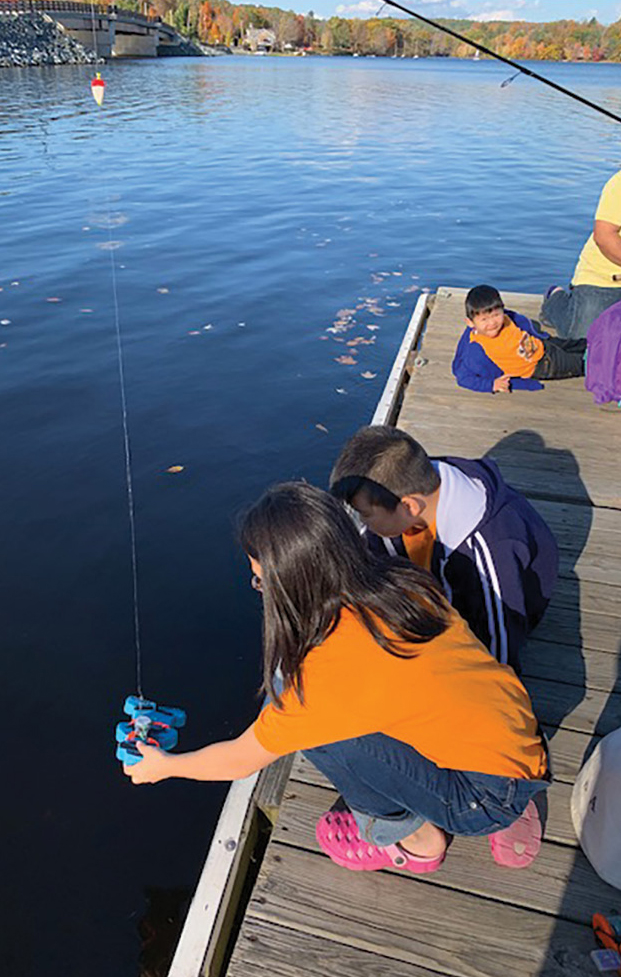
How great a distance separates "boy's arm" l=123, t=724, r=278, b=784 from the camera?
6.76 ft

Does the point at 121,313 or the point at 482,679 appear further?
the point at 121,313

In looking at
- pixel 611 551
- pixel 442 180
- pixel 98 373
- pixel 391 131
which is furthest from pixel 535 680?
pixel 391 131

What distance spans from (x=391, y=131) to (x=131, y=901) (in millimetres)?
31061

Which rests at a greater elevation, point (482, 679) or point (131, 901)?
point (482, 679)

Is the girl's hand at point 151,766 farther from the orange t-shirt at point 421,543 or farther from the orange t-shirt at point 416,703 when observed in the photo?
the orange t-shirt at point 421,543

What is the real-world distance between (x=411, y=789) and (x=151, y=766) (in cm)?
84

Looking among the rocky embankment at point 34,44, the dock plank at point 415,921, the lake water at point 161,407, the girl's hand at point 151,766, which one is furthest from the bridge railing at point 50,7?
the dock plank at point 415,921

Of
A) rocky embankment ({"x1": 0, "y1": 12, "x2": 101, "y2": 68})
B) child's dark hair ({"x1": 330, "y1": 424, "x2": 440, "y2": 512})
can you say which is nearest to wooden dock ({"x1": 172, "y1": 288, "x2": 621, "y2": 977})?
child's dark hair ({"x1": 330, "y1": 424, "x2": 440, "y2": 512})

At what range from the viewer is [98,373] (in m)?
7.93

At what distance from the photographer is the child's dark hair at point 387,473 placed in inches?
100

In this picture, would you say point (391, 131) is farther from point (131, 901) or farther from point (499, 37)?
point (499, 37)

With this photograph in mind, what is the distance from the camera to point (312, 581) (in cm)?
179

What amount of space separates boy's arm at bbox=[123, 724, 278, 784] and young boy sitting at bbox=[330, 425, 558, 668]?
0.93 meters

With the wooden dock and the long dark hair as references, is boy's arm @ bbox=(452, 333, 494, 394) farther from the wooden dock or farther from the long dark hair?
the long dark hair
